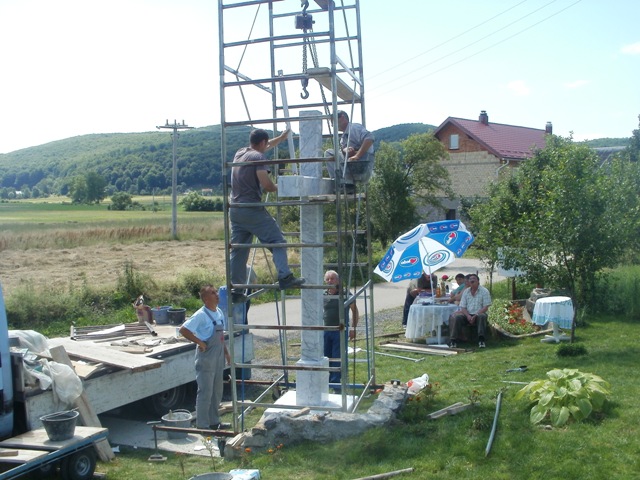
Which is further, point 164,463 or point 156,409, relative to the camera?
point 156,409

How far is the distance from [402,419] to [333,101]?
Result: 3.36 meters

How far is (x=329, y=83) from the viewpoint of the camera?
7.30 meters

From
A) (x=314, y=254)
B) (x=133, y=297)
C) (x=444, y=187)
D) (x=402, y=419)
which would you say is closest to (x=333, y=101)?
(x=314, y=254)

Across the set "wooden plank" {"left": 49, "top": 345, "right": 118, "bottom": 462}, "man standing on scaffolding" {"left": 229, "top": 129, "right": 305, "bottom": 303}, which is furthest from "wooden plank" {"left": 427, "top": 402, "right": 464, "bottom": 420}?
"wooden plank" {"left": 49, "top": 345, "right": 118, "bottom": 462}

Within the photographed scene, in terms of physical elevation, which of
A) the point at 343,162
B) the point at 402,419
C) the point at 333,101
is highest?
the point at 333,101

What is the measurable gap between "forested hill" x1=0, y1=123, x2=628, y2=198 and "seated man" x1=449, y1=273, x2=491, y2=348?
5476 centimetres

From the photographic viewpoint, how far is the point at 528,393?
7.64m

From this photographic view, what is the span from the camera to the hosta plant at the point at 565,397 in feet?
22.3

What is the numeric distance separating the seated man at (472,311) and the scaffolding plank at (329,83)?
5609 millimetres

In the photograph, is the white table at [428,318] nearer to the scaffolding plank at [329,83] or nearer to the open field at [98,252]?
the scaffolding plank at [329,83]

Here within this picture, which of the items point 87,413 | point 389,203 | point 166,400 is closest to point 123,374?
point 87,413

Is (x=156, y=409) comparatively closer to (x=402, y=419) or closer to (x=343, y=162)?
(x=402, y=419)

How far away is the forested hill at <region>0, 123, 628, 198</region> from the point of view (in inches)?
3514

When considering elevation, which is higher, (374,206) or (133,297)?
(374,206)
